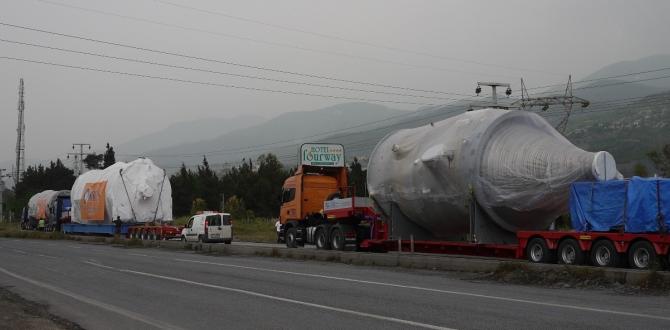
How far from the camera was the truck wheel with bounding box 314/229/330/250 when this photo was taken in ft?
86.3

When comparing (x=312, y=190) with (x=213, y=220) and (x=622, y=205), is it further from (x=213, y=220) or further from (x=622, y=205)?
(x=622, y=205)

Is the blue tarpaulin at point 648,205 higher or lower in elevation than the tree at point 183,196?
lower

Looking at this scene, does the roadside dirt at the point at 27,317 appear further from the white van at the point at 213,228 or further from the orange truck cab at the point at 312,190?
the white van at the point at 213,228

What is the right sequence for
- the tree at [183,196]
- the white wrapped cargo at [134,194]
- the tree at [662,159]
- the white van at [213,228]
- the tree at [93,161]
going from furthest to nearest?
the tree at [93,161] < the tree at [183,196] < the tree at [662,159] < the white wrapped cargo at [134,194] < the white van at [213,228]

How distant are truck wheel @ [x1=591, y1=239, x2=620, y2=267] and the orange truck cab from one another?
38.8 feet

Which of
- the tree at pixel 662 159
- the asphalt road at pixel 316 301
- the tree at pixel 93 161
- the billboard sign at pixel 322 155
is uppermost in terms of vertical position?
the tree at pixel 93 161

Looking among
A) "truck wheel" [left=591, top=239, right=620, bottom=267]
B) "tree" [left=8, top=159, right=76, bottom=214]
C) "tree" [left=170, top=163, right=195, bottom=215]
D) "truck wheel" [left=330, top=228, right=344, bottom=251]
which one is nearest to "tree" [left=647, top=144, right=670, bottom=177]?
"truck wheel" [left=330, top=228, right=344, bottom=251]

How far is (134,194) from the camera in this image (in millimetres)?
40688

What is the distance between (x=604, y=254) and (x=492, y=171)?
3777 mm

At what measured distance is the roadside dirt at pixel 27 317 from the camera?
9.98 metres

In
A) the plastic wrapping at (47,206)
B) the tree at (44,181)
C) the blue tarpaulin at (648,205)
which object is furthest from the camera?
the tree at (44,181)

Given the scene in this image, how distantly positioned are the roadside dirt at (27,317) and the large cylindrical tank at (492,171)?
1178 cm

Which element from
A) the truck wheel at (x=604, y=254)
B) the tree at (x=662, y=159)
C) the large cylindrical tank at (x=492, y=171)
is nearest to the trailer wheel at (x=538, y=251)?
the large cylindrical tank at (x=492, y=171)

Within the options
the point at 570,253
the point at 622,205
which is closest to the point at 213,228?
the point at 570,253
